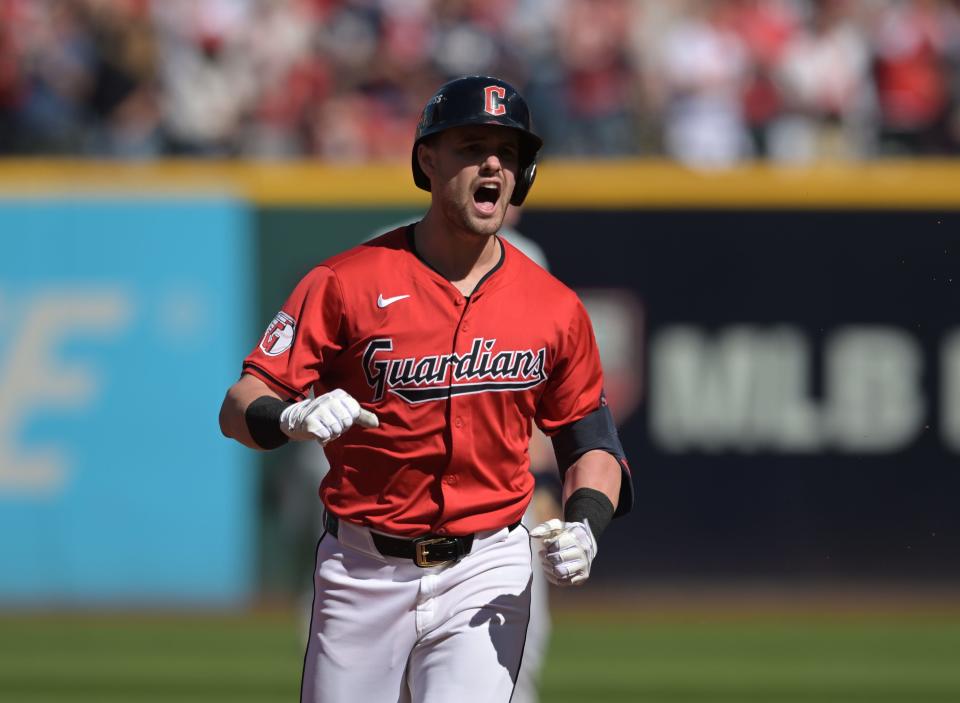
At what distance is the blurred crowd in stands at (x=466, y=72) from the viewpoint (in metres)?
12.7

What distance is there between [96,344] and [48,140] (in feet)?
5.82

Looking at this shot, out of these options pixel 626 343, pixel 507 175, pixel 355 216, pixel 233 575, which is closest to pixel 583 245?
pixel 626 343

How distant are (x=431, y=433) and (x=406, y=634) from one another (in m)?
0.56

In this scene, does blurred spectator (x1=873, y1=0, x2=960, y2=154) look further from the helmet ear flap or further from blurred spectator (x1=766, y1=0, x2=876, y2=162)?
the helmet ear flap

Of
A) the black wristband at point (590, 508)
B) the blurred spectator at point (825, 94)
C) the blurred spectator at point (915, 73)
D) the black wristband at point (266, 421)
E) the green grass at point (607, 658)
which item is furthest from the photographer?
the blurred spectator at point (825, 94)

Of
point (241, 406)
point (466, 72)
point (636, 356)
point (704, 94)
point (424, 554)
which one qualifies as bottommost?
point (424, 554)

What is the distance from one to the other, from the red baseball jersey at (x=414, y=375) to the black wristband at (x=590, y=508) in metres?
0.17

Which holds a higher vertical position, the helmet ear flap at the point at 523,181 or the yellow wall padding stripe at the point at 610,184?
the yellow wall padding stripe at the point at 610,184

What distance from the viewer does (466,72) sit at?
13.0 m

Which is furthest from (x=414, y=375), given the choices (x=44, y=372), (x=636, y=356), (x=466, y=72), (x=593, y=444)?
(x=466, y=72)

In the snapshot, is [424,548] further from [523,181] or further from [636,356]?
[636,356]

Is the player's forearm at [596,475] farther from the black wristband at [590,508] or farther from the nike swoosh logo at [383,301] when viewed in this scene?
the nike swoosh logo at [383,301]

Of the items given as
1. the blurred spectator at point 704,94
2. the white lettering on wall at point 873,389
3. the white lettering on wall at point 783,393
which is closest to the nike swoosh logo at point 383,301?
the white lettering on wall at point 783,393

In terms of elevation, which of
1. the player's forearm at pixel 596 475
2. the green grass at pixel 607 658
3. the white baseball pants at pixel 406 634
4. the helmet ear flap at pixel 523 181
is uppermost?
the helmet ear flap at pixel 523 181
